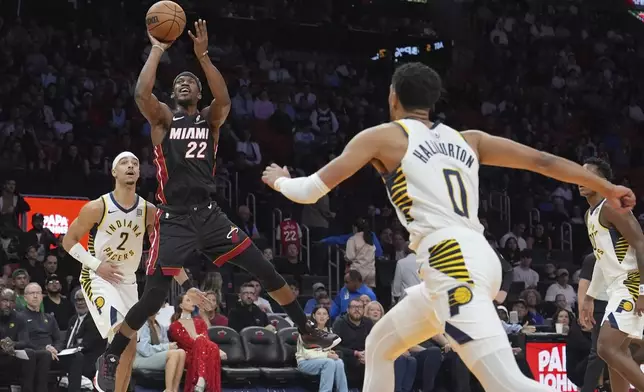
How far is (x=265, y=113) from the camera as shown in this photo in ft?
69.5

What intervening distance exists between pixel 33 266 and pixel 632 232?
9.09 m

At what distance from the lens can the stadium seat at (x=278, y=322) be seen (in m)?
14.8

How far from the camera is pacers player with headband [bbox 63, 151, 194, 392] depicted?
30.3ft

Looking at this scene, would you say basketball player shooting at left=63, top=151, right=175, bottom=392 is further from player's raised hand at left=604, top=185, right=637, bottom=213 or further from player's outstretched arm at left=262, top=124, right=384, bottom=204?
player's raised hand at left=604, top=185, right=637, bottom=213

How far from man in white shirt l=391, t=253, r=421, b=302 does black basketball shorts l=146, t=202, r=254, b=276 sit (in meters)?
8.05

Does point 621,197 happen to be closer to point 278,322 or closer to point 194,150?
point 194,150

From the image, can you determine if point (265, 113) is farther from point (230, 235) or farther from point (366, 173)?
point (230, 235)

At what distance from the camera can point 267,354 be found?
13594 mm

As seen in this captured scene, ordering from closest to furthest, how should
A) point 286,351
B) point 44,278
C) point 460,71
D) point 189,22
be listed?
1. point 286,351
2. point 44,278
3. point 189,22
4. point 460,71

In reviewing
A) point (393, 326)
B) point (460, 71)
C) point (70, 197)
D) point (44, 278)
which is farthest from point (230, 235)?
point (460, 71)

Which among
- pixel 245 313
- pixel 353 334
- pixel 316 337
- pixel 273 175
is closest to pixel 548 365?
pixel 353 334

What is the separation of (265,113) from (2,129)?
5.52m

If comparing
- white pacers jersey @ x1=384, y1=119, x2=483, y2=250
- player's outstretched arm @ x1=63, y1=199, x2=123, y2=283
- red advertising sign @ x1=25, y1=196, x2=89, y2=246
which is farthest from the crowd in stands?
white pacers jersey @ x1=384, y1=119, x2=483, y2=250

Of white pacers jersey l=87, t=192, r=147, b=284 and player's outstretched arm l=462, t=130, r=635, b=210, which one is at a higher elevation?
player's outstretched arm l=462, t=130, r=635, b=210
